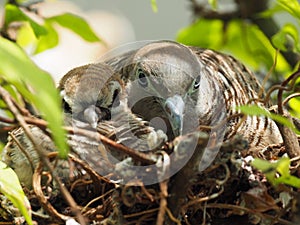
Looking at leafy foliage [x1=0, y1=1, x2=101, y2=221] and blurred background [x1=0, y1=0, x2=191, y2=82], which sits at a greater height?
leafy foliage [x1=0, y1=1, x2=101, y2=221]

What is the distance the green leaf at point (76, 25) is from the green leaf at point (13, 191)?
72cm

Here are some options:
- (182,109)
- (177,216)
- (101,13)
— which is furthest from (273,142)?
(101,13)

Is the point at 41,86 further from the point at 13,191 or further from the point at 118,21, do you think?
the point at 118,21

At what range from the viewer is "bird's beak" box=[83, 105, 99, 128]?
1.78 meters

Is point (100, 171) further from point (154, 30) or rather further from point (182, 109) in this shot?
point (154, 30)

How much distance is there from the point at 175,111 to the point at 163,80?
14cm

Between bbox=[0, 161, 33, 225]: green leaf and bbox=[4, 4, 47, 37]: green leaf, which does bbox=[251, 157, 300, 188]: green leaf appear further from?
bbox=[4, 4, 47, 37]: green leaf

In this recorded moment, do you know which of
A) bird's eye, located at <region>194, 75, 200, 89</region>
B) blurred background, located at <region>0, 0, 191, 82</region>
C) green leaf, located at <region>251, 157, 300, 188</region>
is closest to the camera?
green leaf, located at <region>251, 157, 300, 188</region>

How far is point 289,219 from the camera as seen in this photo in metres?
1.48

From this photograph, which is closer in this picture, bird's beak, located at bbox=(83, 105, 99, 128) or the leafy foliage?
the leafy foliage

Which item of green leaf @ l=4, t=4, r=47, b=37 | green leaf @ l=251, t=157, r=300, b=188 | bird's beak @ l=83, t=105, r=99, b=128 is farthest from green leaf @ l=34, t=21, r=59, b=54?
green leaf @ l=251, t=157, r=300, b=188

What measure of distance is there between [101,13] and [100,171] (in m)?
2.83

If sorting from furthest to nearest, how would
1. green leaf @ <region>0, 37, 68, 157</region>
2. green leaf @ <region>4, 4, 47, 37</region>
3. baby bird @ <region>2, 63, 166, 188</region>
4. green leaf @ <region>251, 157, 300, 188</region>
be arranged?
green leaf @ <region>4, 4, 47, 37</region> < baby bird @ <region>2, 63, 166, 188</region> < green leaf @ <region>251, 157, 300, 188</region> < green leaf @ <region>0, 37, 68, 157</region>

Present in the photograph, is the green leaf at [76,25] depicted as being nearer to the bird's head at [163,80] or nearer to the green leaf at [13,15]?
the green leaf at [13,15]
